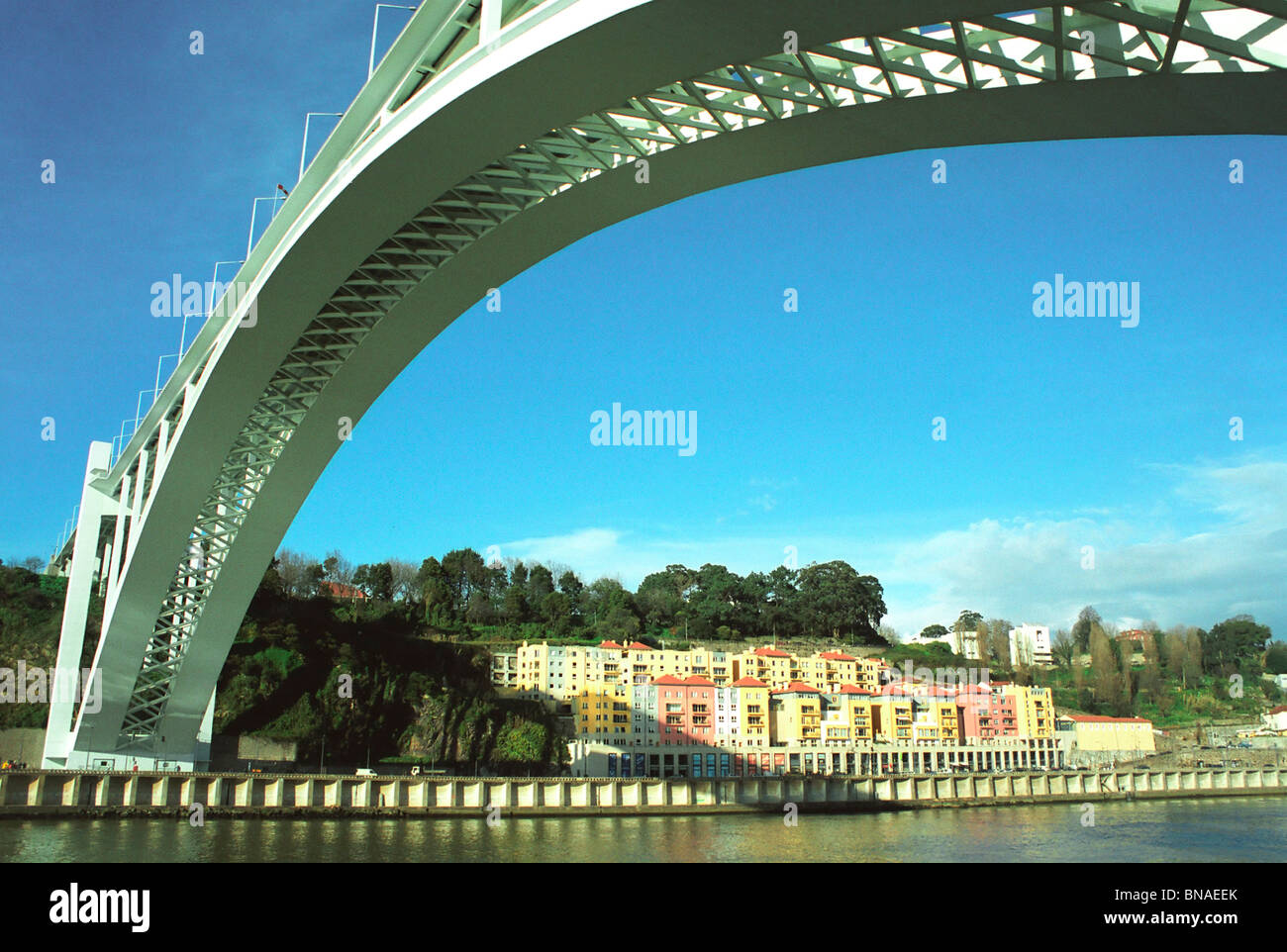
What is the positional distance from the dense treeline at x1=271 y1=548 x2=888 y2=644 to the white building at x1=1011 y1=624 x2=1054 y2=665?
10.4 meters

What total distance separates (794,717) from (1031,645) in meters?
36.1

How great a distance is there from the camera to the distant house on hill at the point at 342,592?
5283 cm

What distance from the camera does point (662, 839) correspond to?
1011 inches

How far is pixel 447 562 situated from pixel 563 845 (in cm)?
4305

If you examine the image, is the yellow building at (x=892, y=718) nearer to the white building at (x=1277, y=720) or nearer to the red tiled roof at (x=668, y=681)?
the red tiled roof at (x=668, y=681)

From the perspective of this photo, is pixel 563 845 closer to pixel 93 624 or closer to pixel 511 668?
pixel 93 624

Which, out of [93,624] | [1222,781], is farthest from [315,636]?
[1222,781]

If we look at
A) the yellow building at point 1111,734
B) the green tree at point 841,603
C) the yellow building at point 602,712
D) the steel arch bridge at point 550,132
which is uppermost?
the steel arch bridge at point 550,132

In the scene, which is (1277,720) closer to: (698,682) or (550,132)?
(698,682)

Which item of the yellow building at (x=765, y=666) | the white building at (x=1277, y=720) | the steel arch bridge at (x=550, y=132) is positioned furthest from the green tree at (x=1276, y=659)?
the steel arch bridge at (x=550, y=132)

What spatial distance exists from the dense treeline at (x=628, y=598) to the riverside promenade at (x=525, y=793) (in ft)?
74.3

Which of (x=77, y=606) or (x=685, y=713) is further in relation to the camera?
(x=685, y=713)

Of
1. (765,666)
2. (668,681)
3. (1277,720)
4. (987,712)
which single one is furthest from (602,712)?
(1277,720)

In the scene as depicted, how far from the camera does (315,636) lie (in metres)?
39.3
